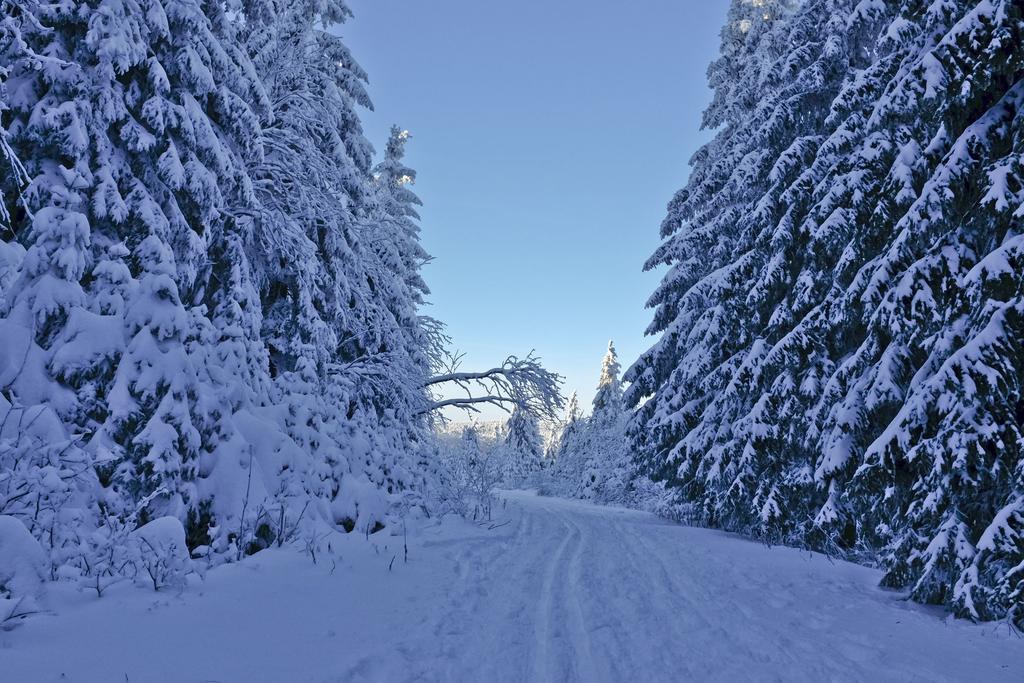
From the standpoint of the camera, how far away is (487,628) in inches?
197

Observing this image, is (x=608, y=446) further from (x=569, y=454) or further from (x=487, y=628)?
(x=487, y=628)

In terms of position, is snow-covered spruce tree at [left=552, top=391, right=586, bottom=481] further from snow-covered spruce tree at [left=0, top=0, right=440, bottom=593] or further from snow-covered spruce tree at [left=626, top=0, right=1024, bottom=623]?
snow-covered spruce tree at [left=0, top=0, right=440, bottom=593]

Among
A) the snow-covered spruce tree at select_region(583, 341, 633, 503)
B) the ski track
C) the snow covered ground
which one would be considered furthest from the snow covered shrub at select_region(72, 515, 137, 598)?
the snow-covered spruce tree at select_region(583, 341, 633, 503)

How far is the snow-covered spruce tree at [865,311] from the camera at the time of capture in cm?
589

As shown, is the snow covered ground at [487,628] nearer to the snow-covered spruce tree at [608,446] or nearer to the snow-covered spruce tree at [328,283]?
the snow-covered spruce tree at [328,283]

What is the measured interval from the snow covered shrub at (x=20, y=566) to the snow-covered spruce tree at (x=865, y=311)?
26.2 feet

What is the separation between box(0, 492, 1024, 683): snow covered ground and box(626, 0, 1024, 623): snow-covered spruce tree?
1.39 metres

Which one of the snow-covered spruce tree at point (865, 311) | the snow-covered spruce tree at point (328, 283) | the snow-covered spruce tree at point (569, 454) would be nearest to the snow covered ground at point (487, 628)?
the snow-covered spruce tree at point (865, 311)

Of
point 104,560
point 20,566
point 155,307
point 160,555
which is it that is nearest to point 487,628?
point 160,555

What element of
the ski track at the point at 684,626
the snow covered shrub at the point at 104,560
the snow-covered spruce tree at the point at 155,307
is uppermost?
the snow-covered spruce tree at the point at 155,307

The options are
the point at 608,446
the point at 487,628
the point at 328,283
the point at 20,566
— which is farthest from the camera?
the point at 608,446

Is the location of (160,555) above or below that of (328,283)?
below

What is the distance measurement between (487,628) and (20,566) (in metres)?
3.50

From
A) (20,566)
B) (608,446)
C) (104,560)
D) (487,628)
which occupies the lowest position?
(487,628)
